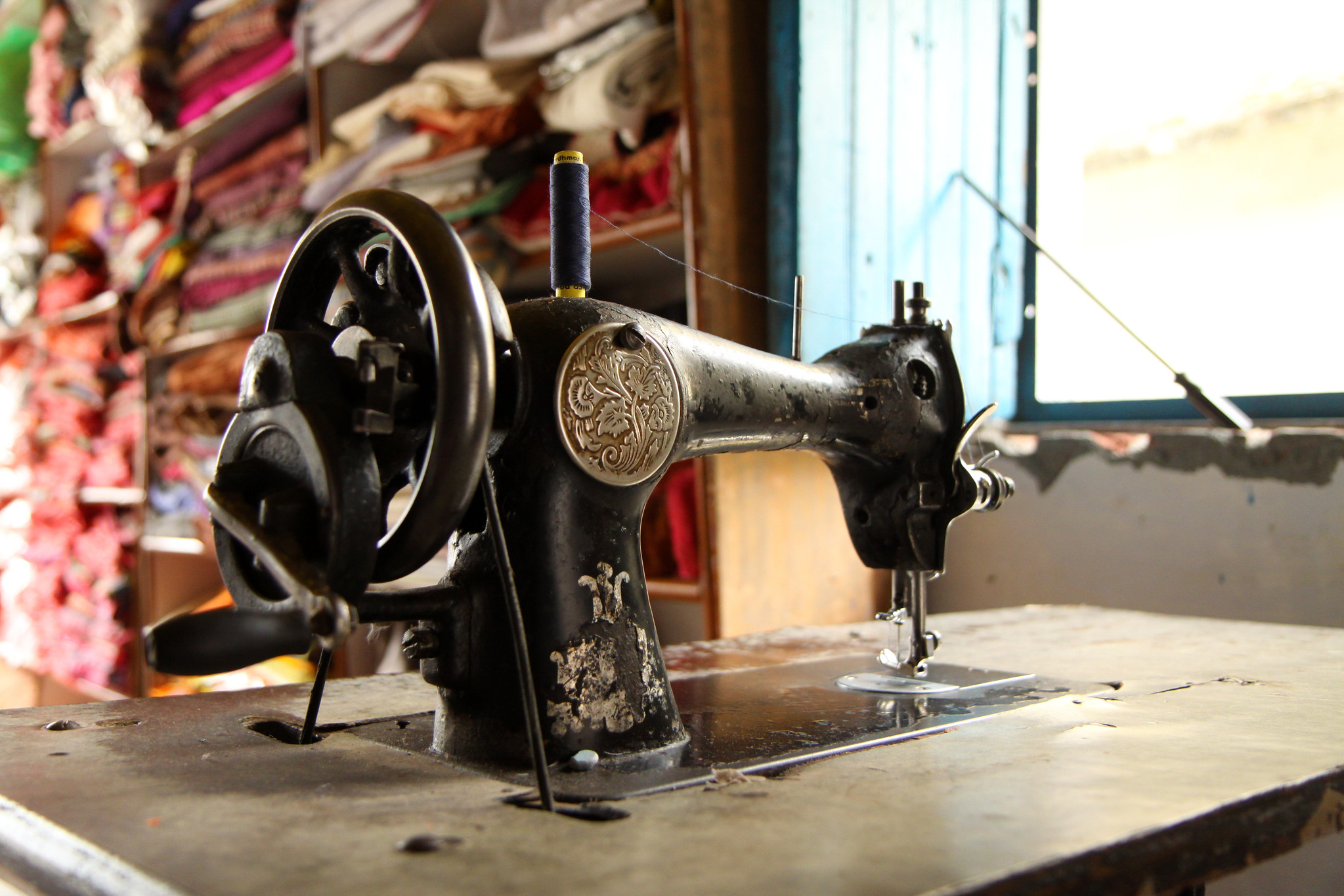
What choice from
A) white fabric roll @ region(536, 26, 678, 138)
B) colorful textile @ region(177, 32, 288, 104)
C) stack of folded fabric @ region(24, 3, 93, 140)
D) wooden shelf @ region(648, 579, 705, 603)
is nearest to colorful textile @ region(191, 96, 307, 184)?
colorful textile @ region(177, 32, 288, 104)

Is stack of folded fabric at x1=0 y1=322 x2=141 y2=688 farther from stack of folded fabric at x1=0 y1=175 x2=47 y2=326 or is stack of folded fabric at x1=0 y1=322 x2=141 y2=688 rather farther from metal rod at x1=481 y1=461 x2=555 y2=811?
metal rod at x1=481 y1=461 x2=555 y2=811

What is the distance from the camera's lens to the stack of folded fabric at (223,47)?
9.16ft

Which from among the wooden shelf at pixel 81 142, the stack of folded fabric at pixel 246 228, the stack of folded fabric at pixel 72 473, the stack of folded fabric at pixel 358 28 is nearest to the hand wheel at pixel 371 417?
the stack of folded fabric at pixel 358 28

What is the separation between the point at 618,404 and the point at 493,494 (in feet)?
0.43

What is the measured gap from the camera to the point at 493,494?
2.45ft

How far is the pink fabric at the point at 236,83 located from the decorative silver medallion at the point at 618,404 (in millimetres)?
2337

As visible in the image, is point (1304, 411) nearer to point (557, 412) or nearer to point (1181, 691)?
point (1181, 691)

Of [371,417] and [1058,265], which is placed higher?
[1058,265]

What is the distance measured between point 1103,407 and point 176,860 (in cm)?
199

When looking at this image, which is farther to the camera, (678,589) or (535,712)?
(678,589)

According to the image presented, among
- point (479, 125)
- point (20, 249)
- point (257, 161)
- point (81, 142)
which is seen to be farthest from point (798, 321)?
point (20, 249)

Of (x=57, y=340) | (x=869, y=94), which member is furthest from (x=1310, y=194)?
(x=57, y=340)

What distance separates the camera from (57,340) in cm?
388

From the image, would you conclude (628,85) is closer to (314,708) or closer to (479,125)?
(479,125)
